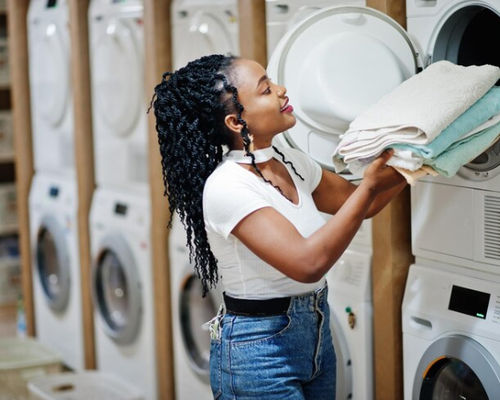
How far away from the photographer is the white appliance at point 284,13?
9.28 ft

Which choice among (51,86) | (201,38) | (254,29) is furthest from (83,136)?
(254,29)

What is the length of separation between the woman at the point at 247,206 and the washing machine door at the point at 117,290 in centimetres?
191

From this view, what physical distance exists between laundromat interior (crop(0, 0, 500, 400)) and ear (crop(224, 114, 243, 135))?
36 centimetres

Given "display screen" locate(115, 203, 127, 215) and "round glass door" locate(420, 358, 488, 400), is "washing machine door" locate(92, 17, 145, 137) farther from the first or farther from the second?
"round glass door" locate(420, 358, 488, 400)

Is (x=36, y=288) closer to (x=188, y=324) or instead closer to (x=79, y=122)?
(x=79, y=122)

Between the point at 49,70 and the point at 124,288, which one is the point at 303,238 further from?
the point at 49,70

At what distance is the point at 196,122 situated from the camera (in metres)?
2.04

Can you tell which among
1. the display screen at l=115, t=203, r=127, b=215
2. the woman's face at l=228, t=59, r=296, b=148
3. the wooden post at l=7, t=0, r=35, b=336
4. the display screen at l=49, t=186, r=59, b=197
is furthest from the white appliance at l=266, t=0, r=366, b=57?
the wooden post at l=7, t=0, r=35, b=336

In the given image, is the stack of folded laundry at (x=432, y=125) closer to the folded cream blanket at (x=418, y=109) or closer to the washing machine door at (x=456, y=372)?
the folded cream blanket at (x=418, y=109)

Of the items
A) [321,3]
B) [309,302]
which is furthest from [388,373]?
[321,3]

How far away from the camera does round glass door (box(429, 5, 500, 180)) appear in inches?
89.5

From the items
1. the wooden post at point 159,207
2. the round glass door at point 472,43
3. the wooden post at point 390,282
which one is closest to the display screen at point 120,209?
the wooden post at point 159,207

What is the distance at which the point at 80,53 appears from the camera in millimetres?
4297

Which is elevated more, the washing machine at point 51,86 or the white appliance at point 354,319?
the washing machine at point 51,86
